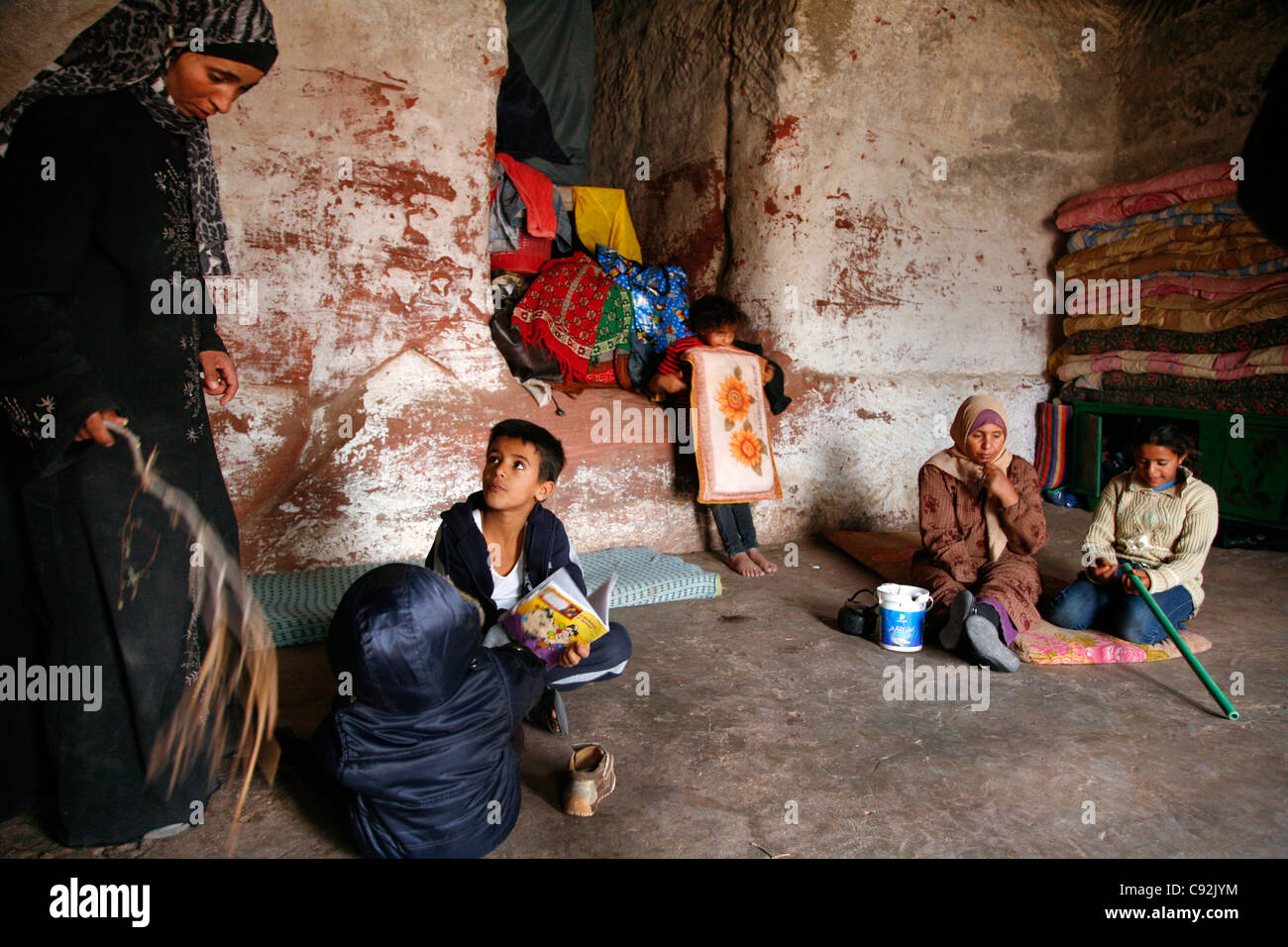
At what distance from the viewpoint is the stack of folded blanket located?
4.38 m

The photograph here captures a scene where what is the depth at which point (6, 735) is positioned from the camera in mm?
1813

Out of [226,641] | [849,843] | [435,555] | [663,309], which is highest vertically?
[663,309]

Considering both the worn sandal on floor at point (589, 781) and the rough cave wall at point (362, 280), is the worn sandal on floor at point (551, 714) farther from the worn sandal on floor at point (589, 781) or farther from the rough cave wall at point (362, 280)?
the rough cave wall at point (362, 280)

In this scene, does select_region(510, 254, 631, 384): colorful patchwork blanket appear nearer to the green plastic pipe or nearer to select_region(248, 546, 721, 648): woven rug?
select_region(248, 546, 721, 648): woven rug

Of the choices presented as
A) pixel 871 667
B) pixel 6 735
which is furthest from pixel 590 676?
pixel 6 735

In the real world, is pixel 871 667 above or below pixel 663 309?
below

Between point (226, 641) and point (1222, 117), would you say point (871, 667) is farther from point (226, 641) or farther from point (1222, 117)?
point (1222, 117)

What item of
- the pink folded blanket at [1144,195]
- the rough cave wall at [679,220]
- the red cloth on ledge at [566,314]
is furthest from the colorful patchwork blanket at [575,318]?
the pink folded blanket at [1144,195]

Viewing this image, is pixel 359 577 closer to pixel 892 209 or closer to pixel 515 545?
pixel 515 545

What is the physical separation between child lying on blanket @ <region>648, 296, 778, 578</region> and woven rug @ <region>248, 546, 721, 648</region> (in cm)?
36

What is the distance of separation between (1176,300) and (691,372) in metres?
2.96

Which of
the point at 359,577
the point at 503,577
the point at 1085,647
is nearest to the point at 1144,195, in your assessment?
the point at 1085,647

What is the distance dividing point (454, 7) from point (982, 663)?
364cm

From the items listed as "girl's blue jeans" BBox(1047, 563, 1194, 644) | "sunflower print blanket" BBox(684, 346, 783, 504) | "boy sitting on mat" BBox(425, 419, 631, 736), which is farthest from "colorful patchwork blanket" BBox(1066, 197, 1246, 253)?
"boy sitting on mat" BBox(425, 419, 631, 736)
